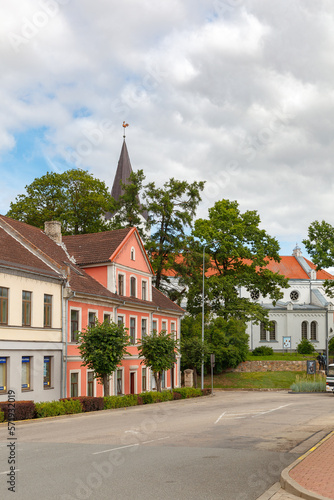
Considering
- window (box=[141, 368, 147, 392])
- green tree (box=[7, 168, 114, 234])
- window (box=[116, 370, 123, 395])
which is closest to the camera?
window (box=[116, 370, 123, 395])

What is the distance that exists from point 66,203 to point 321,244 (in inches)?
932

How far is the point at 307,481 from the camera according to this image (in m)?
9.24

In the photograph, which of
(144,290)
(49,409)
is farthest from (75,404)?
(144,290)

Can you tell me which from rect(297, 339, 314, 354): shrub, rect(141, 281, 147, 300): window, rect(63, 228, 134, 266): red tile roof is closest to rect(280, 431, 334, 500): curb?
rect(63, 228, 134, 266): red tile roof

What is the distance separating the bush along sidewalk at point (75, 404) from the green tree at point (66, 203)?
77.9ft

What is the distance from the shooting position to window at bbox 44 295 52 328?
3094cm

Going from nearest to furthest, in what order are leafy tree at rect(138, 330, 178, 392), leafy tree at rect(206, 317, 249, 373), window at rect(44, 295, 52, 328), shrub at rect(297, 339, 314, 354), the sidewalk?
the sidewalk, window at rect(44, 295, 52, 328), leafy tree at rect(138, 330, 178, 392), leafy tree at rect(206, 317, 249, 373), shrub at rect(297, 339, 314, 354)

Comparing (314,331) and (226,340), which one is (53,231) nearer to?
(226,340)

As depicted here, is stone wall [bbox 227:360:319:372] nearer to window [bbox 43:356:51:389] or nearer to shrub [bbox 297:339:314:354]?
shrub [bbox 297:339:314:354]

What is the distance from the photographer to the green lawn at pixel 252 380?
5744cm

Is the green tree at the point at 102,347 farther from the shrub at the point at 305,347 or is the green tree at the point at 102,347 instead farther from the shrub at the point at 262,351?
the shrub at the point at 305,347

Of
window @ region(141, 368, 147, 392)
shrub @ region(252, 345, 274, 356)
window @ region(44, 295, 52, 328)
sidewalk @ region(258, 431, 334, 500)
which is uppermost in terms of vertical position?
window @ region(44, 295, 52, 328)

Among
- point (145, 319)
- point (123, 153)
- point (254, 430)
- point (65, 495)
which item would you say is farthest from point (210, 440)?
point (123, 153)

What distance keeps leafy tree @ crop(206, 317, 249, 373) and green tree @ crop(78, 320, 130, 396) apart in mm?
26359
